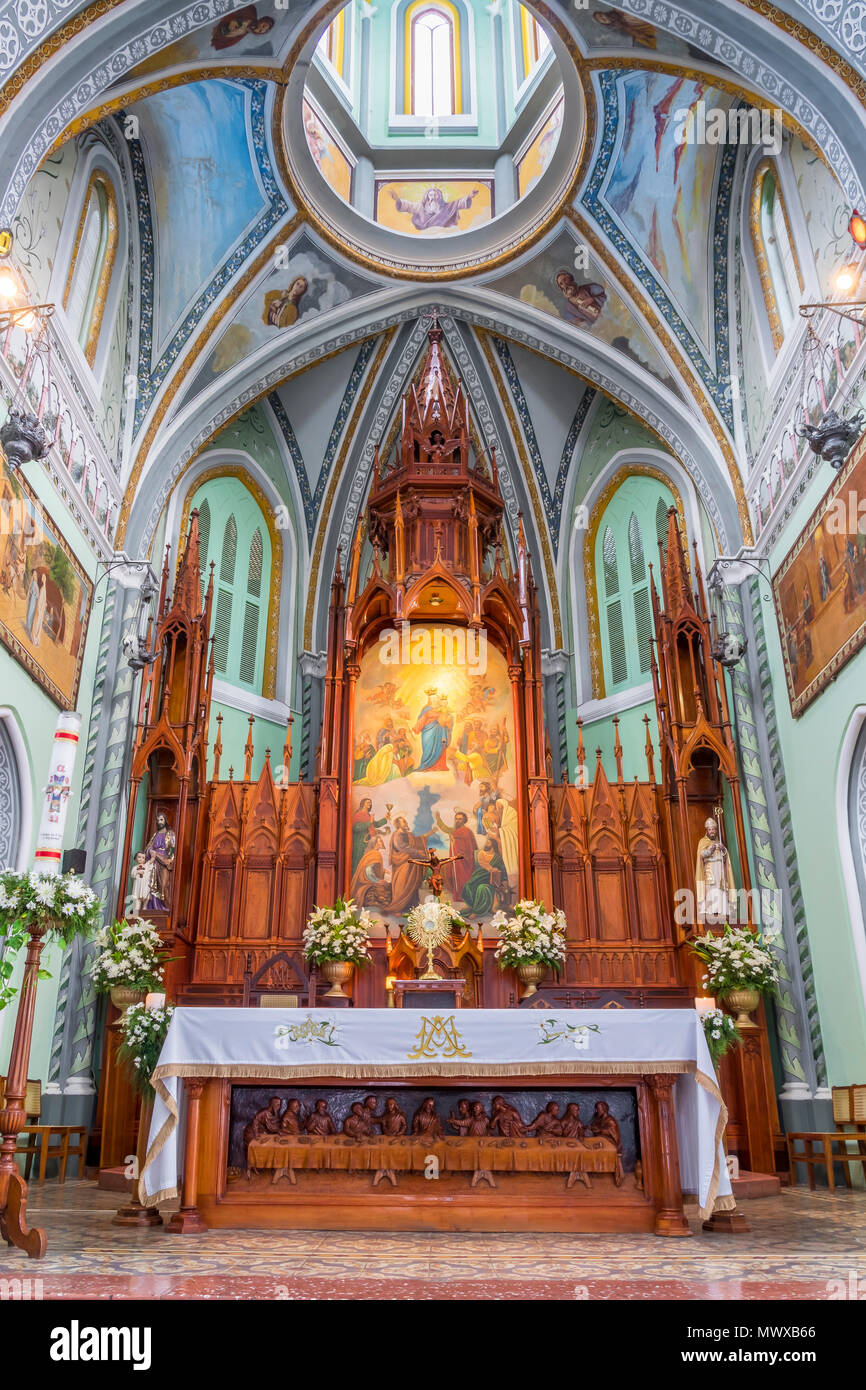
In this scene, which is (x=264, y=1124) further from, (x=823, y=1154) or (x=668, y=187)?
(x=668, y=187)

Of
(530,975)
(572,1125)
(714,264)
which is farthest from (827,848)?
(714,264)

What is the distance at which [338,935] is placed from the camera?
41.6ft

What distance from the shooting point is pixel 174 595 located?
15.0 m

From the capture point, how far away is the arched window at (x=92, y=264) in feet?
44.4

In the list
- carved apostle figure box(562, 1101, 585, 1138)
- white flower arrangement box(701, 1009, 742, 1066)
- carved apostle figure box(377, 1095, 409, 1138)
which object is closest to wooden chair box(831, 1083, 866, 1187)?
white flower arrangement box(701, 1009, 742, 1066)

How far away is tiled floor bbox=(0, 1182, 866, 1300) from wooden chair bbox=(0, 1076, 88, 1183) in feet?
11.5

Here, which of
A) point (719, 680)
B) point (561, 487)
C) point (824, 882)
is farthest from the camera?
point (561, 487)

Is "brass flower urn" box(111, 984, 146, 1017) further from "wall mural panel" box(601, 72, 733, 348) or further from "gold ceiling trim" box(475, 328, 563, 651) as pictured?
"wall mural panel" box(601, 72, 733, 348)

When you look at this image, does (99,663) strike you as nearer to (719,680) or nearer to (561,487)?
(719,680)

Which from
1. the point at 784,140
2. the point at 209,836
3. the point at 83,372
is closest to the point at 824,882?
the point at 209,836

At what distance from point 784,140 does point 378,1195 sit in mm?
13128

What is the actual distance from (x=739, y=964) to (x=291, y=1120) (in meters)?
6.29

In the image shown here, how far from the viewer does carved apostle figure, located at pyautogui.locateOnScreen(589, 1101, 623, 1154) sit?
7168 mm

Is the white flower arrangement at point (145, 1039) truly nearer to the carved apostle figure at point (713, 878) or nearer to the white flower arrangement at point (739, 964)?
the white flower arrangement at point (739, 964)
